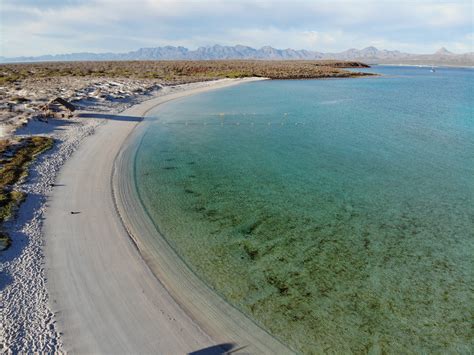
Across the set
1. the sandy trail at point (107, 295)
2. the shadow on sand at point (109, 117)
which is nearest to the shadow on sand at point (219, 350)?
the sandy trail at point (107, 295)

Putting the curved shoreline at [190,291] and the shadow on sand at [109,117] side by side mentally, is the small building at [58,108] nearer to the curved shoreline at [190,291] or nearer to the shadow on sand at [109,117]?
the shadow on sand at [109,117]

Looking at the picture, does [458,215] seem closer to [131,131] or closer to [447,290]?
[447,290]

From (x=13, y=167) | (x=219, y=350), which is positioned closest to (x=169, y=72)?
(x=13, y=167)

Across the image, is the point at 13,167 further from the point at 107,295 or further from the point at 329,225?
the point at 329,225

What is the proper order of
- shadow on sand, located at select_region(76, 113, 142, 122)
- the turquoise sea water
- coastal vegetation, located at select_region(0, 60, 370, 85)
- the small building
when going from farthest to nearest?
coastal vegetation, located at select_region(0, 60, 370, 85), shadow on sand, located at select_region(76, 113, 142, 122), the small building, the turquoise sea water

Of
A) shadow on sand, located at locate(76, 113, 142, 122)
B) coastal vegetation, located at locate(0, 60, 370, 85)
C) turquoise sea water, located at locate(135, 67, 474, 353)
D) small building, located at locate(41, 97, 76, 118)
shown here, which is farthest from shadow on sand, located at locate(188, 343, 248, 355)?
coastal vegetation, located at locate(0, 60, 370, 85)

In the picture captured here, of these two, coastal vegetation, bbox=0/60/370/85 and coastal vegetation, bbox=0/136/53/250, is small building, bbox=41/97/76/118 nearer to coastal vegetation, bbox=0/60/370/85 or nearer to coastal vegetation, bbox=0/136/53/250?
coastal vegetation, bbox=0/136/53/250

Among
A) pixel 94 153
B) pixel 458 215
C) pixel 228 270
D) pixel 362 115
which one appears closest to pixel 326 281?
pixel 228 270
